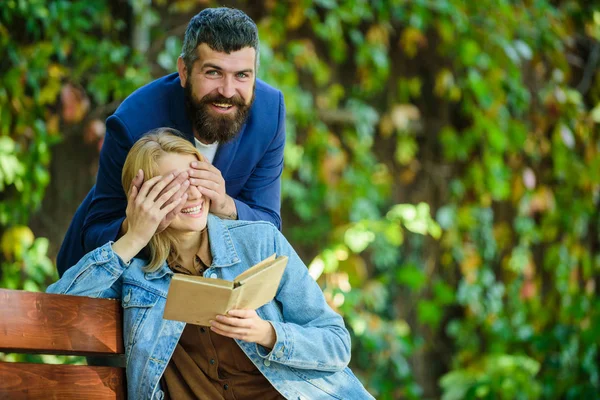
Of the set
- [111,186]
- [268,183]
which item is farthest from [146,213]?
[268,183]

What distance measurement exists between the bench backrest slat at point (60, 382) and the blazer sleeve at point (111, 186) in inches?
18.7

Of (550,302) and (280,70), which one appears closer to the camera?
(280,70)

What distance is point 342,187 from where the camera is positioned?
4855mm

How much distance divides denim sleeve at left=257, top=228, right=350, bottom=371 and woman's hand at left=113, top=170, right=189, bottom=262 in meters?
0.33

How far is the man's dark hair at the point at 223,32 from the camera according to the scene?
240cm

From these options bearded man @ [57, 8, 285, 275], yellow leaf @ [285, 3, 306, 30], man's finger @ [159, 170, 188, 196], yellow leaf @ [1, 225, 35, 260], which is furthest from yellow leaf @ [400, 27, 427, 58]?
man's finger @ [159, 170, 188, 196]

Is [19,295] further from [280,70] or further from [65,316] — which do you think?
[280,70]

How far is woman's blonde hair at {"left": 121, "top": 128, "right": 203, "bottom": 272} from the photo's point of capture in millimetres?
2061

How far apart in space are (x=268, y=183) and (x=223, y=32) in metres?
0.52

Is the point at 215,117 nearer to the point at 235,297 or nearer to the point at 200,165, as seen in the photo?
the point at 200,165

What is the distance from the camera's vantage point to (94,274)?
1.98 meters

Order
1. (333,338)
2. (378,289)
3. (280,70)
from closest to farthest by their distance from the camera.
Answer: (333,338) < (280,70) < (378,289)

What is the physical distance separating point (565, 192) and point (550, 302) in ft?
2.38

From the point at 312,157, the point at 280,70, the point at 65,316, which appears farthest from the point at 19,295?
the point at 312,157
